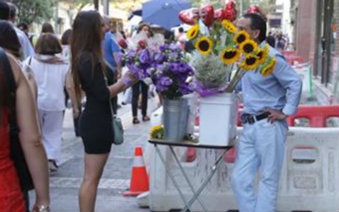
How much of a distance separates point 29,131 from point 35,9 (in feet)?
126

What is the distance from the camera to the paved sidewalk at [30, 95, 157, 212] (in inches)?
259

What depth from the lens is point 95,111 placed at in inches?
189

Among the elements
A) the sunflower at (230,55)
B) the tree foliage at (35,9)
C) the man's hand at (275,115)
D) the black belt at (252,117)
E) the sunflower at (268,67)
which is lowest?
the black belt at (252,117)

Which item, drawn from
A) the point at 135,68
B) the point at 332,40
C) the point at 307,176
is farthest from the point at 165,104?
the point at 332,40

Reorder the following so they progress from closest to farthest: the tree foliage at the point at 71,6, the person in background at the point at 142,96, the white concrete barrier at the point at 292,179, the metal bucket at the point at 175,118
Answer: the metal bucket at the point at 175,118
the white concrete barrier at the point at 292,179
the person in background at the point at 142,96
the tree foliage at the point at 71,6

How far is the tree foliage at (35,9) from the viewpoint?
38.2 meters

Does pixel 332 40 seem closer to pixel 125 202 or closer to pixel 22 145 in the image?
pixel 125 202

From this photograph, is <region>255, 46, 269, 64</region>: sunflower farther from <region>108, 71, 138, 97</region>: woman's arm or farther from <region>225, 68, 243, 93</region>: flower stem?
<region>108, 71, 138, 97</region>: woman's arm

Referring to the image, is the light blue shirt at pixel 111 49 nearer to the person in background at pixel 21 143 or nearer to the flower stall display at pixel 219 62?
the flower stall display at pixel 219 62

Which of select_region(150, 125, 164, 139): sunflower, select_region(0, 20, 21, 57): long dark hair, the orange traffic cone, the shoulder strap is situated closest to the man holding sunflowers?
select_region(150, 125, 164, 139): sunflower

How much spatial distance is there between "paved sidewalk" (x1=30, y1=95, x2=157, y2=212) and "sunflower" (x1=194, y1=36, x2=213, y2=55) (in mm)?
2245

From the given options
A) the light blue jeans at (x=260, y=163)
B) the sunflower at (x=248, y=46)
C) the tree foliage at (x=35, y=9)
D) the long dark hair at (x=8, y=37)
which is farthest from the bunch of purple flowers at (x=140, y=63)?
the tree foliage at (x=35, y=9)

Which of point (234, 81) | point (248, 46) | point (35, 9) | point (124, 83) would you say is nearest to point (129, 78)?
point (124, 83)

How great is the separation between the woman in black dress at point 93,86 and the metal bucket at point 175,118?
402 mm
